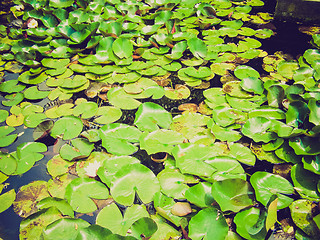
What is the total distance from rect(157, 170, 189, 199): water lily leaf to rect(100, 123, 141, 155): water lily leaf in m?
0.33

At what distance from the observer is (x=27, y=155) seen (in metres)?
1.78

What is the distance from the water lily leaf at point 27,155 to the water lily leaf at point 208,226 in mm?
1262

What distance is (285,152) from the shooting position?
5.70ft

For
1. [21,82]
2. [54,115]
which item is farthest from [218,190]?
[21,82]

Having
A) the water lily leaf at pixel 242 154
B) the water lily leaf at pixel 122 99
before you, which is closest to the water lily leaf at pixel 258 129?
the water lily leaf at pixel 242 154

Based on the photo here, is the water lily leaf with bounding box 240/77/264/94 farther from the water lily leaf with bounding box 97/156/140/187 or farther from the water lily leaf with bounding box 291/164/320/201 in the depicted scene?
the water lily leaf with bounding box 97/156/140/187

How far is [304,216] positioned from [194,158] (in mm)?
747

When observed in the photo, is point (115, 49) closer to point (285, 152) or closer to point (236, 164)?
point (236, 164)

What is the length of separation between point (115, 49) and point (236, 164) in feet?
6.12

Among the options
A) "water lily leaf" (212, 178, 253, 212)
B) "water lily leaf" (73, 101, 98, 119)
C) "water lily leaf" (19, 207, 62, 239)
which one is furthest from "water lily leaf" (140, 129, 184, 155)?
"water lily leaf" (19, 207, 62, 239)

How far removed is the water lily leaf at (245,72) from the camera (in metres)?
2.41

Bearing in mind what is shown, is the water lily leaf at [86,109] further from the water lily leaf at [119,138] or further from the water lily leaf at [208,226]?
the water lily leaf at [208,226]

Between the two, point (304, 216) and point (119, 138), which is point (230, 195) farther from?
point (119, 138)

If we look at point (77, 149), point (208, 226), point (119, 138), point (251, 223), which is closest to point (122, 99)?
point (119, 138)
